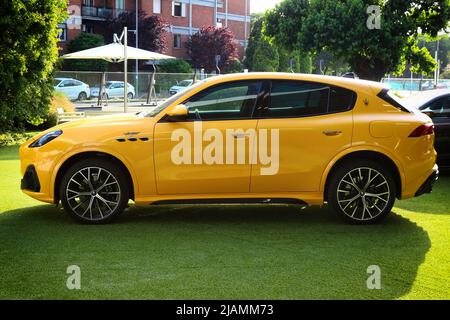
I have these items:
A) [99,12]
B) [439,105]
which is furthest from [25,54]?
[99,12]

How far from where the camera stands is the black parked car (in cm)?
1052

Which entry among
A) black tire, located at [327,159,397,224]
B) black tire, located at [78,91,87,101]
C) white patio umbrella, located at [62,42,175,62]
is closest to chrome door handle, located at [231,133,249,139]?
black tire, located at [327,159,397,224]

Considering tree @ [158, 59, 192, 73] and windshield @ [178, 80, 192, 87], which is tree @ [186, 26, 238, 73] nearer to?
tree @ [158, 59, 192, 73]

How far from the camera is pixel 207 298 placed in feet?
15.6

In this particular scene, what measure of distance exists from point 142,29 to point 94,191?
5142cm

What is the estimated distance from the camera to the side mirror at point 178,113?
6961 millimetres

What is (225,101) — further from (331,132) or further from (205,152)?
(331,132)

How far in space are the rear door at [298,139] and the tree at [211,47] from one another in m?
54.7

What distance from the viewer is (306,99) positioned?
721cm

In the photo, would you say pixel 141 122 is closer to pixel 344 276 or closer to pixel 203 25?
pixel 344 276

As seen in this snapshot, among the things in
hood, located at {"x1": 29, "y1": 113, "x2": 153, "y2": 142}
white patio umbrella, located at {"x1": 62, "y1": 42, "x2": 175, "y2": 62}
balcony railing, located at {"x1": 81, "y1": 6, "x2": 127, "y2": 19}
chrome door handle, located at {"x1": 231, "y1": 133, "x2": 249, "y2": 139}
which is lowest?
chrome door handle, located at {"x1": 231, "y1": 133, "x2": 249, "y2": 139}

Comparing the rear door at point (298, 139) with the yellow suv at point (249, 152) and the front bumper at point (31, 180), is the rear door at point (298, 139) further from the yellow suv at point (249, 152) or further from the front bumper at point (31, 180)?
the front bumper at point (31, 180)

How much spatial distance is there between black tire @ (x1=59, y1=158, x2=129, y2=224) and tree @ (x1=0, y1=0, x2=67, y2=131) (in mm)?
Result: 8887
